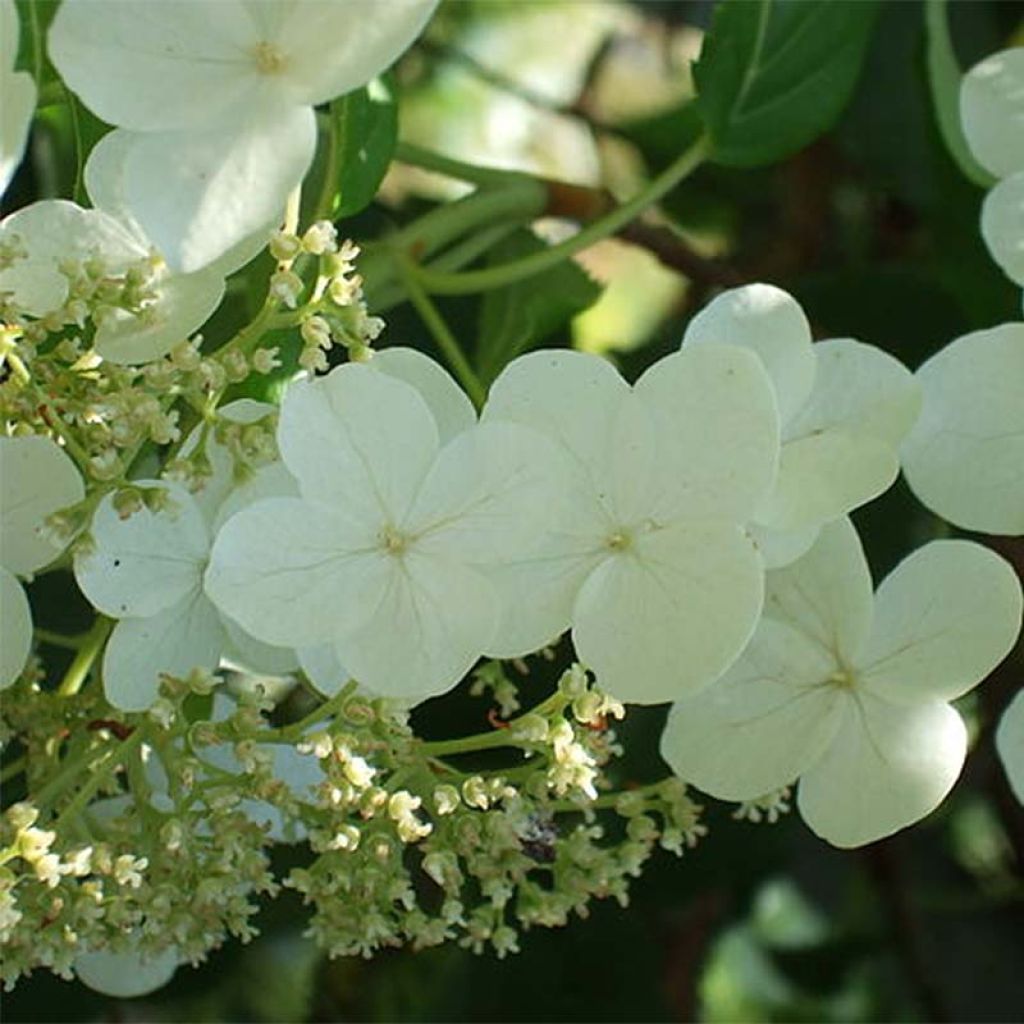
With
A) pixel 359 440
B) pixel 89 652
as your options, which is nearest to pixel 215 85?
pixel 359 440

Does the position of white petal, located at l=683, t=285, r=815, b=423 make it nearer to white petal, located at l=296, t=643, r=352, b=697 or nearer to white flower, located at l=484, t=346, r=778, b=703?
white flower, located at l=484, t=346, r=778, b=703

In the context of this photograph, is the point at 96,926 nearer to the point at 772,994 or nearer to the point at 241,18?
the point at 241,18

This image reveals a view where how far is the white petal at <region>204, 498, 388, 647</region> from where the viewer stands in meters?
0.81

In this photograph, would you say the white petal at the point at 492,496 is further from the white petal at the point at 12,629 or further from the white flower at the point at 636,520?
the white petal at the point at 12,629

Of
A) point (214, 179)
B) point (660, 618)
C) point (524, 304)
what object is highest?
point (214, 179)

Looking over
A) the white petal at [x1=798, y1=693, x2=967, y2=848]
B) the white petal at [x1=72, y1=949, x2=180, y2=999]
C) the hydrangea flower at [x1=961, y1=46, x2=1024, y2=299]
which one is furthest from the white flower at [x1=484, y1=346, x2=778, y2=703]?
the white petal at [x1=72, y1=949, x2=180, y2=999]

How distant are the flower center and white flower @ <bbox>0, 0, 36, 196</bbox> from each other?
0.09 m

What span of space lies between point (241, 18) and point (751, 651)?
33cm

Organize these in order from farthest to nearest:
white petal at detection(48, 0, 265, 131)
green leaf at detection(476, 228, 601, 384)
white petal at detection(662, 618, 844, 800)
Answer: green leaf at detection(476, 228, 601, 384) < white petal at detection(662, 618, 844, 800) < white petal at detection(48, 0, 265, 131)

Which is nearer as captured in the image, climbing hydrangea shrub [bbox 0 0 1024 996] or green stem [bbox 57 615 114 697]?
climbing hydrangea shrub [bbox 0 0 1024 996]

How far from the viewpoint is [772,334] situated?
0.86 m

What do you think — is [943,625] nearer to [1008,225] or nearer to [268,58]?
[1008,225]

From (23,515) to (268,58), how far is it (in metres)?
0.20

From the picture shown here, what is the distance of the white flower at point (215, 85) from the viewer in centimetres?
79
